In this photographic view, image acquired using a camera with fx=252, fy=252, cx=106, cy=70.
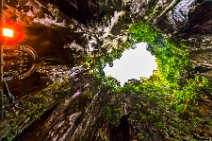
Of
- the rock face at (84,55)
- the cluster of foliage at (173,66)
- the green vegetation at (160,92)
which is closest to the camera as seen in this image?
the rock face at (84,55)

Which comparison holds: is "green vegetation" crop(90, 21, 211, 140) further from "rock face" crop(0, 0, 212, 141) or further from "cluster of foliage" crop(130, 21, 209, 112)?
"rock face" crop(0, 0, 212, 141)

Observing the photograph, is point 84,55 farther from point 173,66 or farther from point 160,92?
point 173,66

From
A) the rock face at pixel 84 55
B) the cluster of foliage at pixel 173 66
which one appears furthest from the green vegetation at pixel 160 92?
the rock face at pixel 84 55

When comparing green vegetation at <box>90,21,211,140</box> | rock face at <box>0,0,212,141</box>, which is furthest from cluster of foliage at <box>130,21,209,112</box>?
rock face at <box>0,0,212,141</box>

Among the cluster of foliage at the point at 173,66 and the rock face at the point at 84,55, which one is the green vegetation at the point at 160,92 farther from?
the rock face at the point at 84,55

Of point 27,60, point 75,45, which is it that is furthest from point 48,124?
point 75,45

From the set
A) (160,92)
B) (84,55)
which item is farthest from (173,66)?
(84,55)

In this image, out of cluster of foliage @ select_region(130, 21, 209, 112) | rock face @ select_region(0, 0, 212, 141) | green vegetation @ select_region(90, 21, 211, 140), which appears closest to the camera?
rock face @ select_region(0, 0, 212, 141)

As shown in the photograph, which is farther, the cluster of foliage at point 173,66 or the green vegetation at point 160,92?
the cluster of foliage at point 173,66
